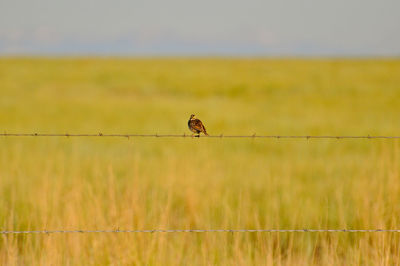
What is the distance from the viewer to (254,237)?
4.14 meters

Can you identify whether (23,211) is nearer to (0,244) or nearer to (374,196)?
(0,244)

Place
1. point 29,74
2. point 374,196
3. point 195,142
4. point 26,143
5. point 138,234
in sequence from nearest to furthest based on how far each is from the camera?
point 138,234 < point 374,196 < point 195,142 < point 26,143 < point 29,74

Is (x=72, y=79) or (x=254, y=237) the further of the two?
(x=72, y=79)

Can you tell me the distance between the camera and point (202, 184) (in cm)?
495

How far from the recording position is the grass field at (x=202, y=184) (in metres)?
3.38

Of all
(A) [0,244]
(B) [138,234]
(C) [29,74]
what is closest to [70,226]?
(B) [138,234]

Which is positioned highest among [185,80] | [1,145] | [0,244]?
[185,80]

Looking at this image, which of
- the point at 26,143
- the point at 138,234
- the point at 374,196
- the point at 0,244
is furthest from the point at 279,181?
the point at 26,143

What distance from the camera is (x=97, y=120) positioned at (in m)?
12.3

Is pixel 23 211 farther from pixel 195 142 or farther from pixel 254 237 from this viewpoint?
pixel 195 142

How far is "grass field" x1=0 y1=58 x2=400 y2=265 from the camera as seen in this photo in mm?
3385

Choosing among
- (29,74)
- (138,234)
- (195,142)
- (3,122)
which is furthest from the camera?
(29,74)

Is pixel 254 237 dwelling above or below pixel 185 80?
below

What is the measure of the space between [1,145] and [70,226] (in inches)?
225
